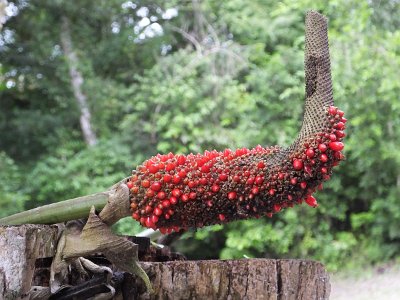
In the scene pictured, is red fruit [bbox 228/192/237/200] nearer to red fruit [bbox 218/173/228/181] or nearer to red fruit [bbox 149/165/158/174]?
red fruit [bbox 218/173/228/181]

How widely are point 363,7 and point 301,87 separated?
3.41 feet

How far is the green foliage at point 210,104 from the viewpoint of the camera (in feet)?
17.9

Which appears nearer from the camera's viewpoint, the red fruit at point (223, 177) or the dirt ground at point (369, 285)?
the red fruit at point (223, 177)

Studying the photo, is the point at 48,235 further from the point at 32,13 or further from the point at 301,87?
the point at 32,13

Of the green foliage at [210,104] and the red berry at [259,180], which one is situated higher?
the green foliage at [210,104]

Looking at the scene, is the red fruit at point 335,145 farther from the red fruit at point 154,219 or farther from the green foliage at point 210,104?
the green foliage at point 210,104

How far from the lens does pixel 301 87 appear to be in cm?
566

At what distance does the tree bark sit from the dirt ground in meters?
2.97

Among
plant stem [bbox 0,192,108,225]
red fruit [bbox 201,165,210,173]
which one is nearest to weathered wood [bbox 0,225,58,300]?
plant stem [bbox 0,192,108,225]

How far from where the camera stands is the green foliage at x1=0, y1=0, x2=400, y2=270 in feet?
17.9

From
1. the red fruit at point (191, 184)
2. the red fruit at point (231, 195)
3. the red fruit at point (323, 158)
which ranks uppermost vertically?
the red fruit at point (323, 158)

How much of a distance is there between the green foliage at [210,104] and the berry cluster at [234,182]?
4301mm

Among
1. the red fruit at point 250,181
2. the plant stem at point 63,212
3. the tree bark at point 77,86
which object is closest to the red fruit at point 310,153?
the red fruit at point 250,181

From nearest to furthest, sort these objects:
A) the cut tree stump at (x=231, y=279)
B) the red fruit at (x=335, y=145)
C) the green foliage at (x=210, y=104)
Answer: the red fruit at (x=335, y=145) → the cut tree stump at (x=231, y=279) → the green foliage at (x=210, y=104)
